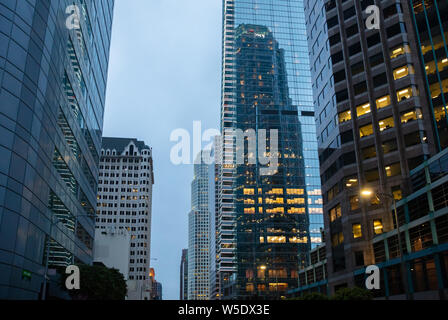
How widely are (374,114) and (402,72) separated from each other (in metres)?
7.08

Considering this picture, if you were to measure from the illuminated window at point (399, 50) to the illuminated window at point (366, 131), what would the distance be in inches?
430

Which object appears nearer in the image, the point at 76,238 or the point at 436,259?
the point at 436,259

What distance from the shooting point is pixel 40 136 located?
38812 mm

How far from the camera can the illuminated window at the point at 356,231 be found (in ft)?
191

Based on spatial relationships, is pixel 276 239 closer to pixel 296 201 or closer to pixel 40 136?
pixel 296 201

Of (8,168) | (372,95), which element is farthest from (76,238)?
(372,95)

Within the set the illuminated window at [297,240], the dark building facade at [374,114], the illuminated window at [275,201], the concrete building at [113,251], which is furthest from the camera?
the illuminated window at [275,201]

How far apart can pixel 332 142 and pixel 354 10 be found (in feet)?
73.9

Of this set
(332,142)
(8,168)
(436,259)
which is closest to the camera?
(8,168)

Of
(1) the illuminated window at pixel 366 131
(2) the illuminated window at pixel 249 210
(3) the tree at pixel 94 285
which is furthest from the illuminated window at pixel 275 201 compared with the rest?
(3) the tree at pixel 94 285

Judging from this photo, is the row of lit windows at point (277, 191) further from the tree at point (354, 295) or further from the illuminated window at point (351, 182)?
the tree at point (354, 295)

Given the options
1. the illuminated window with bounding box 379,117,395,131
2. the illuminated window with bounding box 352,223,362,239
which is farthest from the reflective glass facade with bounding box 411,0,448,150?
the illuminated window with bounding box 352,223,362,239

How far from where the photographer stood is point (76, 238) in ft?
188
